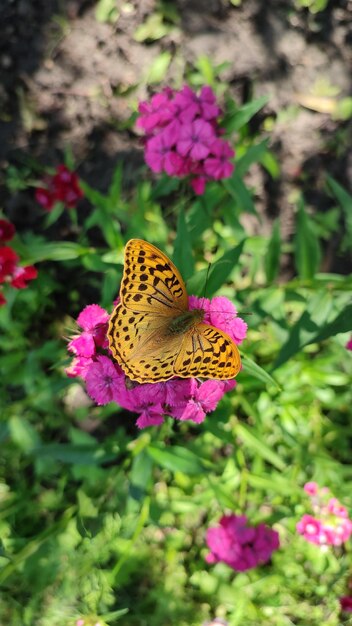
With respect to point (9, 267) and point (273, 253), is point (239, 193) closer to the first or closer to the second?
point (273, 253)

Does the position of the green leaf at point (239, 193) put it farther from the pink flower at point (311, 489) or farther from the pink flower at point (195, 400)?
the pink flower at point (311, 489)

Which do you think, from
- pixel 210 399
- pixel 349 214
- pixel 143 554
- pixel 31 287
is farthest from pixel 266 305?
pixel 143 554

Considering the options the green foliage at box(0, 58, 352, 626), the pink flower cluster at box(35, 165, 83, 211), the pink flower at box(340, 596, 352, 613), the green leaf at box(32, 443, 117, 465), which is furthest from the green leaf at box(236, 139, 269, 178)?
the pink flower at box(340, 596, 352, 613)

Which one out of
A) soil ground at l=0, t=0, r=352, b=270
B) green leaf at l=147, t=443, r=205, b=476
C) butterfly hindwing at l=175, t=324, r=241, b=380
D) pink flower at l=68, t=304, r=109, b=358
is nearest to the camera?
butterfly hindwing at l=175, t=324, r=241, b=380

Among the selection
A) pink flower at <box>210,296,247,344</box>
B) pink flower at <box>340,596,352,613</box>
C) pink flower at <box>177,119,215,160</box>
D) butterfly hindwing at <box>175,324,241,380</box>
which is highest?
pink flower at <box>177,119,215,160</box>

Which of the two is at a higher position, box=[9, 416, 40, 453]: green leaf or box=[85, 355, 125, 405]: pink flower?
box=[85, 355, 125, 405]: pink flower

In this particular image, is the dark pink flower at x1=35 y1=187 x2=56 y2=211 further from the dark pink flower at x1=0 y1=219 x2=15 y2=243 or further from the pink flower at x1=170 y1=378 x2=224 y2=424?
the pink flower at x1=170 y1=378 x2=224 y2=424
